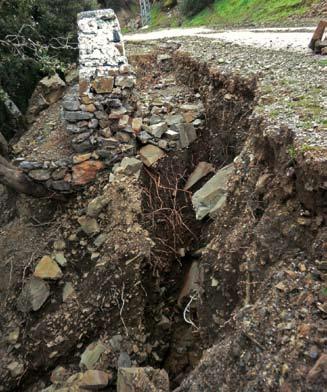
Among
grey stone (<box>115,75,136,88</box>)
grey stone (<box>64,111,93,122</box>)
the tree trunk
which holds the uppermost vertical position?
grey stone (<box>115,75,136,88</box>)

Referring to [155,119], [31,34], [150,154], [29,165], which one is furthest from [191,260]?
[31,34]

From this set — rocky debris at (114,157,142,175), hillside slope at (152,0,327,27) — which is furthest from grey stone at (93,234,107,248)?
hillside slope at (152,0,327,27)

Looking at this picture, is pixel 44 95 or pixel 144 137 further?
pixel 44 95

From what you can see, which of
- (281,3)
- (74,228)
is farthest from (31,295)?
(281,3)

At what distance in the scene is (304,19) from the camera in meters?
11.4

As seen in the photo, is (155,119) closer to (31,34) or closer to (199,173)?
(199,173)

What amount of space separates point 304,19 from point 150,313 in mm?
9464

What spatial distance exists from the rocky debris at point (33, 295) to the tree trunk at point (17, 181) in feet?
5.03

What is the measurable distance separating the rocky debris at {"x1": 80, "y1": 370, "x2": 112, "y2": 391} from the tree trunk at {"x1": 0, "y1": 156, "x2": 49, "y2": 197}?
10.4ft

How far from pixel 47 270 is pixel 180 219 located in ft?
7.41

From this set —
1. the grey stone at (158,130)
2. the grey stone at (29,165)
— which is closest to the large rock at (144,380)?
the grey stone at (29,165)

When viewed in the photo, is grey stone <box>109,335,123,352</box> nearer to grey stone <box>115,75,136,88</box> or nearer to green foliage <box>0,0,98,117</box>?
grey stone <box>115,75,136,88</box>

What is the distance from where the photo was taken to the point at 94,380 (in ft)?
17.1

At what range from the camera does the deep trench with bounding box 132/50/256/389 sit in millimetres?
5852
